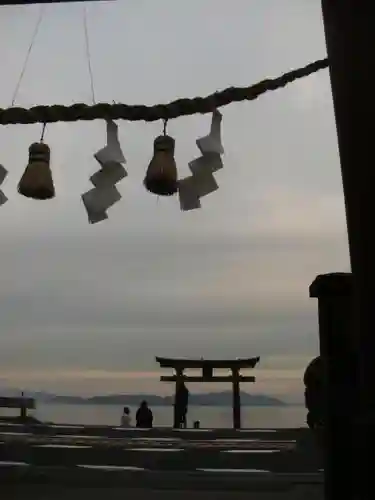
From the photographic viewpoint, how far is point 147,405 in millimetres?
10484

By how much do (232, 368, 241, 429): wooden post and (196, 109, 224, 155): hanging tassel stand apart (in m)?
9.78

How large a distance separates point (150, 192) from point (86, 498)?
2562mm

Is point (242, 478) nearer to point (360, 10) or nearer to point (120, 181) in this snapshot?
point (120, 181)

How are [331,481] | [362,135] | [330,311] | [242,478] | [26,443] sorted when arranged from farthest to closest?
[26,443] < [242,478] < [330,311] < [331,481] < [362,135]

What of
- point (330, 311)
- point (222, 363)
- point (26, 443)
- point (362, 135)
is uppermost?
point (222, 363)

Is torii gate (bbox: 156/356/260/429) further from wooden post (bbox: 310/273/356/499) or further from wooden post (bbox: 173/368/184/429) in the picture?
wooden post (bbox: 310/273/356/499)

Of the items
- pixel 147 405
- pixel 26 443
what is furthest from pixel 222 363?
pixel 26 443

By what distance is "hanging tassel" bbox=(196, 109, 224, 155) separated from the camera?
6.53 feet

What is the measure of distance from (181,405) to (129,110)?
1037cm

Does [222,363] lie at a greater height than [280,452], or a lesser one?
greater

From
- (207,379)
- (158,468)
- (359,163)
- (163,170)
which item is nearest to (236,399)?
(207,379)

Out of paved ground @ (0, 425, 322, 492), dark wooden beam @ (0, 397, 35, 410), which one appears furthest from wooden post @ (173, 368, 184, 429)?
paved ground @ (0, 425, 322, 492)

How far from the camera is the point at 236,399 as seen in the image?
12797mm

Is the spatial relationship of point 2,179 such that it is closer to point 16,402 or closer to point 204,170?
point 204,170
